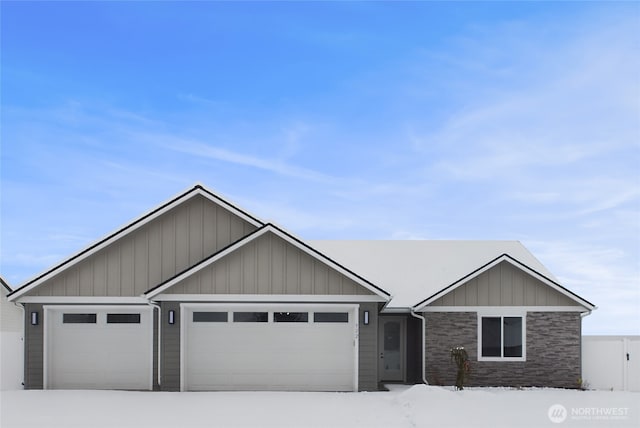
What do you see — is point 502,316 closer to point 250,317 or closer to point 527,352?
point 527,352

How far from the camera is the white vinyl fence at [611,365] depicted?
2036 cm

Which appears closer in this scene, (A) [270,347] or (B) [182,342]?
(B) [182,342]

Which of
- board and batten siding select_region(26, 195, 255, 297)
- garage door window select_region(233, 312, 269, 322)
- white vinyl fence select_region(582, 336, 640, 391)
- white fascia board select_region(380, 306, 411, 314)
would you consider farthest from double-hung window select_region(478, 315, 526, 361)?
board and batten siding select_region(26, 195, 255, 297)

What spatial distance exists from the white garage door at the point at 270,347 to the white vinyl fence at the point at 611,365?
26.3 ft

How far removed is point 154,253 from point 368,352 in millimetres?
7135

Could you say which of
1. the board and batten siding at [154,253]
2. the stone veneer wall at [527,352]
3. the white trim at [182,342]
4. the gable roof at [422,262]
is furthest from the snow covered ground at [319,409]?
the gable roof at [422,262]

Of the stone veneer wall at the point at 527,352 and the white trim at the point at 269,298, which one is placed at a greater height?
the white trim at the point at 269,298

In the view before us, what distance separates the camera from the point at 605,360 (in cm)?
2048

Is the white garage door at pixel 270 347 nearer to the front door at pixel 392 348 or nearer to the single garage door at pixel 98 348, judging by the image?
the single garage door at pixel 98 348

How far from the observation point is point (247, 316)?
1834 cm

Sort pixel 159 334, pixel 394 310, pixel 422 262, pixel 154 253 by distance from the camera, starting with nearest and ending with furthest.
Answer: pixel 159 334
pixel 154 253
pixel 394 310
pixel 422 262

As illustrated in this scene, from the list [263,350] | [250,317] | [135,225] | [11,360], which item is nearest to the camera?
[263,350]

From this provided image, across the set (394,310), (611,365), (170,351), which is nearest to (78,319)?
(170,351)

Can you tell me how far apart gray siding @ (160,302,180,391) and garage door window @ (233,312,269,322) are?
1.67m
